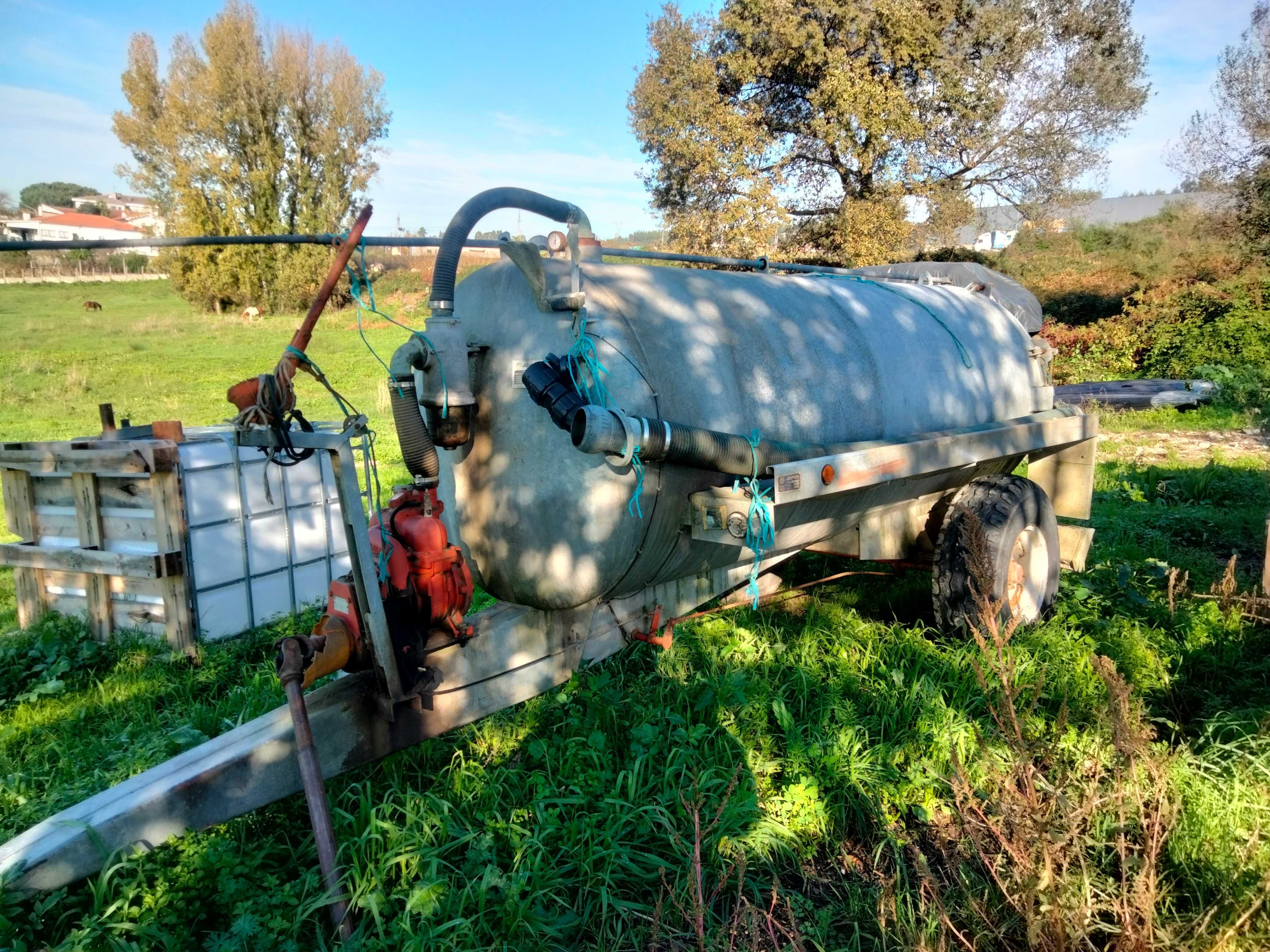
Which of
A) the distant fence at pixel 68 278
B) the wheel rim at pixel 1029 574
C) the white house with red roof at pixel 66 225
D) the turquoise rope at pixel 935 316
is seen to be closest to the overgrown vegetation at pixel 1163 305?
the wheel rim at pixel 1029 574

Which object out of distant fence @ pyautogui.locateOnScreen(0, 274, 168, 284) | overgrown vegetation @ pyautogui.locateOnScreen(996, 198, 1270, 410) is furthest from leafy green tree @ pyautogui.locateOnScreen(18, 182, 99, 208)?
overgrown vegetation @ pyautogui.locateOnScreen(996, 198, 1270, 410)

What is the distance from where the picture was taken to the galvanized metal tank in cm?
306

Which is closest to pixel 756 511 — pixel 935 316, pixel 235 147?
pixel 935 316

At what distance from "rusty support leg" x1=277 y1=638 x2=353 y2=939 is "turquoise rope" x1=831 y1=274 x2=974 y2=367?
3.60m

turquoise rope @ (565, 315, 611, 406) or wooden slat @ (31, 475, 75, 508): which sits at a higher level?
turquoise rope @ (565, 315, 611, 406)

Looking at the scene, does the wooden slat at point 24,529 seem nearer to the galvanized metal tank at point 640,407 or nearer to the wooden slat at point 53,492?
the wooden slat at point 53,492

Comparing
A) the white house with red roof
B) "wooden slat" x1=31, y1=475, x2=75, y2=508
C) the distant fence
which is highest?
the white house with red roof

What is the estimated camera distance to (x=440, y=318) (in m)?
2.89

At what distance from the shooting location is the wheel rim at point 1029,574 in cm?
468

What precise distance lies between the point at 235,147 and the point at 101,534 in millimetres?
32746

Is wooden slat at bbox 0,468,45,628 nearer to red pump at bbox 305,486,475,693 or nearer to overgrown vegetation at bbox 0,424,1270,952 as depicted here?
overgrown vegetation at bbox 0,424,1270,952

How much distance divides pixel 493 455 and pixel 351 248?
0.89 meters

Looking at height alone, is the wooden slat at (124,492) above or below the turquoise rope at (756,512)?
below

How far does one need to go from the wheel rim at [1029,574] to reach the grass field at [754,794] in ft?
0.43
